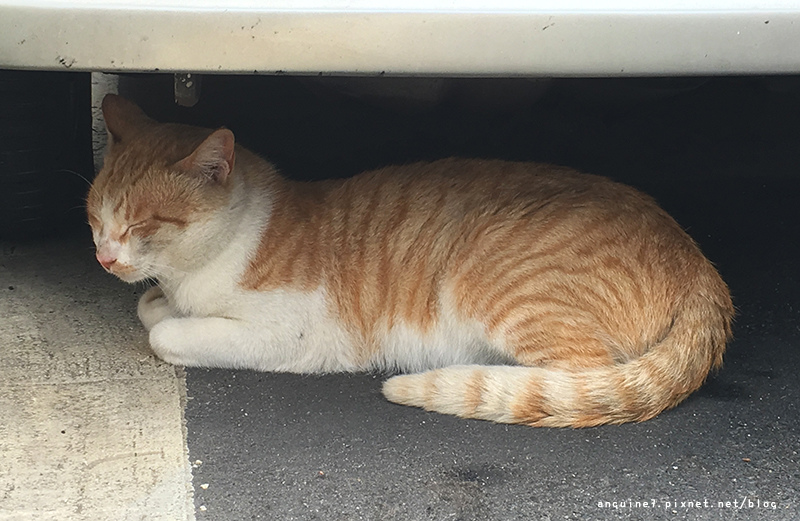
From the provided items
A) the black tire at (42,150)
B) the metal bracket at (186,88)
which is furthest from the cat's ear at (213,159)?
the black tire at (42,150)

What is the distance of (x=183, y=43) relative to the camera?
1.83 meters

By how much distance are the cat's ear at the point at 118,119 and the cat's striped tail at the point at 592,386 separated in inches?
47.6

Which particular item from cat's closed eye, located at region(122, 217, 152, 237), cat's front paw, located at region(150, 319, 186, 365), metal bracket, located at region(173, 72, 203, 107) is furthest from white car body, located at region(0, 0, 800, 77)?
cat's front paw, located at region(150, 319, 186, 365)

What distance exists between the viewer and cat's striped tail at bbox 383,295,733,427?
7.16ft

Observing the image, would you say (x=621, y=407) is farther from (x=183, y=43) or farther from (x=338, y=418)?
(x=183, y=43)

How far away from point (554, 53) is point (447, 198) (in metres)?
0.86

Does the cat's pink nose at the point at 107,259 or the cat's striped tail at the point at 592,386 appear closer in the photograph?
the cat's striped tail at the point at 592,386

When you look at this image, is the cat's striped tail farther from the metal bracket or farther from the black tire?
the black tire

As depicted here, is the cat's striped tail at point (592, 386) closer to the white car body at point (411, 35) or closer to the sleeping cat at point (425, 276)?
the sleeping cat at point (425, 276)

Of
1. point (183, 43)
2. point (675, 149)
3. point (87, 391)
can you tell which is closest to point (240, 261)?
point (87, 391)

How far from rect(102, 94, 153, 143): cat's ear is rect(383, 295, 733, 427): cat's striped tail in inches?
47.6

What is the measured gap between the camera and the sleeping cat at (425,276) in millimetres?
2262

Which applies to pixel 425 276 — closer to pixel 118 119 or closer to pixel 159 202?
pixel 159 202

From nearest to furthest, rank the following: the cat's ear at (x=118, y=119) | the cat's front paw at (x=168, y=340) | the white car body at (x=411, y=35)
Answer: the white car body at (x=411, y=35) → the cat's front paw at (x=168, y=340) → the cat's ear at (x=118, y=119)
